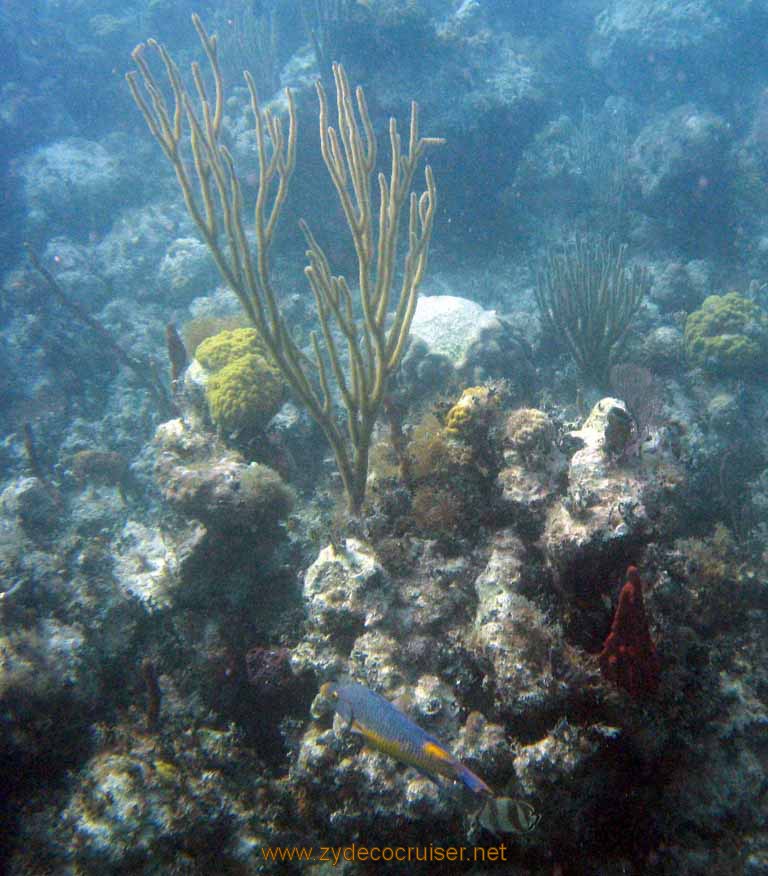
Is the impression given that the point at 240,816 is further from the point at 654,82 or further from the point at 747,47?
the point at 747,47

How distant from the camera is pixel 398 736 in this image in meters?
2.11

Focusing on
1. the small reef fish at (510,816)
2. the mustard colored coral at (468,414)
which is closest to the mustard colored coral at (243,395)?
the mustard colored coral at (468,414)

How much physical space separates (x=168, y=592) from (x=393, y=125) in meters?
3.98

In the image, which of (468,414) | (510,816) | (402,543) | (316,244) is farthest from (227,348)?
(510,816)

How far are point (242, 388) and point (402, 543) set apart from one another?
244 centimetres

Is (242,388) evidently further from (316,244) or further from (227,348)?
(316,244)

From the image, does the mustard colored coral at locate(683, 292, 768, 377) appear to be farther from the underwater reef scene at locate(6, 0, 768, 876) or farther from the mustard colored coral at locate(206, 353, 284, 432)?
the mustard colored coral at locate(206, 353, 284, 432)

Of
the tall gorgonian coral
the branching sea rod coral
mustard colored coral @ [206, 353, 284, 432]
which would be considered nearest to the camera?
the branching sea rod coral

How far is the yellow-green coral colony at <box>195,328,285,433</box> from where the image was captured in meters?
4.77

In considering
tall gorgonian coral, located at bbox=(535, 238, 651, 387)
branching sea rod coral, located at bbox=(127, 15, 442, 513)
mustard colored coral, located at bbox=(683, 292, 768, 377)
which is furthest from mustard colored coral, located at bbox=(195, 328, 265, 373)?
mustard colored coral, located at bbox=(683, 292, 768, 377)

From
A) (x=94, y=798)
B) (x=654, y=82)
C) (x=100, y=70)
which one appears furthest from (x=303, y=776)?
(x=100, y=70)

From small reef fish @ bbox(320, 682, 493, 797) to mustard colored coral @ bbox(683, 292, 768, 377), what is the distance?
573 cm

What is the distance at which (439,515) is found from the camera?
3238 millimetres

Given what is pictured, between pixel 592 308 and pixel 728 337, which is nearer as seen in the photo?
pixel 592 308
